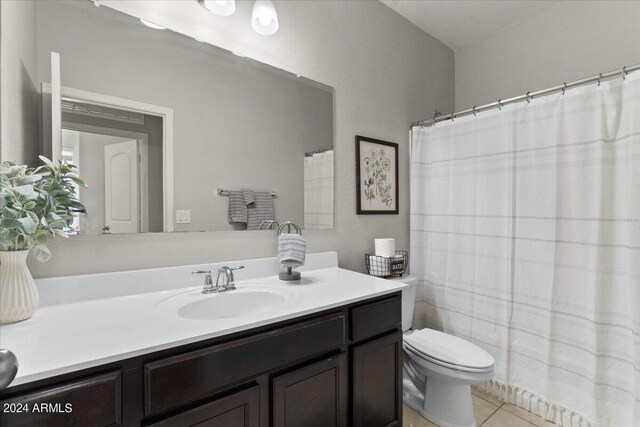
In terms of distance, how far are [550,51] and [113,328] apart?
309 cm

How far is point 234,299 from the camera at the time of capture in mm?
1333

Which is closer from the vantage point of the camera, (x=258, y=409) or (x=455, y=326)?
(x=258, y=409)

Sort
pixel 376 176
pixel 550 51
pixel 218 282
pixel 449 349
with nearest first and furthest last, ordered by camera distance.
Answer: pixel 218 282 < pixel 449 349 < pixel 376 176 < pixel 550 51

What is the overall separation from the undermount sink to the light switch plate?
1.07ft

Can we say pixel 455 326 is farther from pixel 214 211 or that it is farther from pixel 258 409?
pixel 214 211

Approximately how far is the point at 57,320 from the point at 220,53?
1.29 m

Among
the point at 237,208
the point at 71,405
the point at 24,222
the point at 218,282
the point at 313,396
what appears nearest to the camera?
the point at 71,405

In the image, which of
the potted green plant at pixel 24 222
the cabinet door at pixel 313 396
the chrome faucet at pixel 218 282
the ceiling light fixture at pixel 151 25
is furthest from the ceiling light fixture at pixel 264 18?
the cabinet door at pixel 313 396

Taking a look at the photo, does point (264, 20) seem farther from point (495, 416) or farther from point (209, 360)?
point (495, 416)

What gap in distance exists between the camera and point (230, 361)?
927 millimetres

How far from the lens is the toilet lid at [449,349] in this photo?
5.18 ft

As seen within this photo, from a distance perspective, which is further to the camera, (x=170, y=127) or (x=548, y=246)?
(x=548, y=246)

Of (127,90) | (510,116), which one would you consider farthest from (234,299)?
(510,116)

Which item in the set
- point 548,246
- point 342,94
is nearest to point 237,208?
point 342,94
